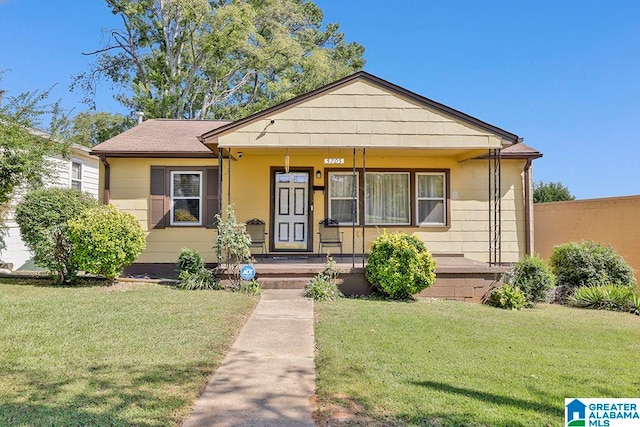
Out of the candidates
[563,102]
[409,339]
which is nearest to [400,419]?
[409,339]

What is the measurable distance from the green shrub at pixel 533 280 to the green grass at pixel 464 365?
52.5 inches

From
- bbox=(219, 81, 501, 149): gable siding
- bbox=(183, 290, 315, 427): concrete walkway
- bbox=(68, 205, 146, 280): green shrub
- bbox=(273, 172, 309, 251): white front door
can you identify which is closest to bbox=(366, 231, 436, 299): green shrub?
bbox=(219, 81, 501, 149): gable siding

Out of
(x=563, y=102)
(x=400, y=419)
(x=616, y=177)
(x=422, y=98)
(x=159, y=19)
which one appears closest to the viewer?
(x=400, y=419)

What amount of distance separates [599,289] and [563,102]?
458 inches

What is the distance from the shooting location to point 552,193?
A: 18.1 m

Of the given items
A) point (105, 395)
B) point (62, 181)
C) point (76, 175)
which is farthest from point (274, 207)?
point (76, 175)

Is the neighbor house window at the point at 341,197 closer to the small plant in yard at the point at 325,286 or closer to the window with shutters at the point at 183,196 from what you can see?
the small plant in yard at the point at 325,286

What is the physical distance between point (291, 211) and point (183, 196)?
2.78 metres

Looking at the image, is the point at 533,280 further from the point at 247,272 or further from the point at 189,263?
the point at 189,263

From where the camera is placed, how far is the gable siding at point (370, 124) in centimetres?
866

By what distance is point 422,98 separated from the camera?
28.7 ft

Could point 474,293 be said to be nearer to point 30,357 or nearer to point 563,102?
point 30,357

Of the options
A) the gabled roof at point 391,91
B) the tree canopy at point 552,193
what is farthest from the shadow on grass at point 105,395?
the tree canopy at point 552,193

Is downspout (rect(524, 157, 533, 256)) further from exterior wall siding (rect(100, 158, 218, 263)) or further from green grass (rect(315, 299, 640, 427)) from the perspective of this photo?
exterior wall siding (rect(100, 158, 218, 263))
